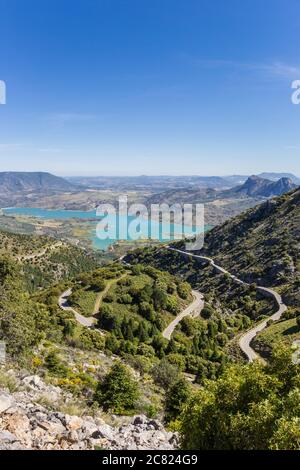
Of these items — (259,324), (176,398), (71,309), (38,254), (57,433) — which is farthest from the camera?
(38,254)

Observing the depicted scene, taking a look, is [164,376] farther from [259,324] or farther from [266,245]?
[266,245]

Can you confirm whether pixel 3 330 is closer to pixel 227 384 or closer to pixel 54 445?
pixel 54 445

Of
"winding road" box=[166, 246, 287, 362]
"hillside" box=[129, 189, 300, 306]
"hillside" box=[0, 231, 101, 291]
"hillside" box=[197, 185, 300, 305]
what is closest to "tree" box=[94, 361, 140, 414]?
"winding road" box=[166, 246, 287, 362]

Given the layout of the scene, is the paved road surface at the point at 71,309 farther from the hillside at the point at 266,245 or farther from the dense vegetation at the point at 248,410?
the dense vegetation at the point at 248,410

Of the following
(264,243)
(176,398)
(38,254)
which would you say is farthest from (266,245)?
(176,398)

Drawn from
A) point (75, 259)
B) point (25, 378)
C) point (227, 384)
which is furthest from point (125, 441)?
point (75, 259)

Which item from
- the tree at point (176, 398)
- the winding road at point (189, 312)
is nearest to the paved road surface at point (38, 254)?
the winding road at point (189, 312)
